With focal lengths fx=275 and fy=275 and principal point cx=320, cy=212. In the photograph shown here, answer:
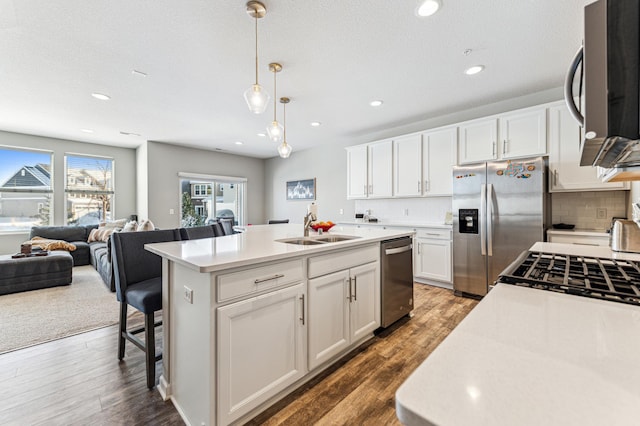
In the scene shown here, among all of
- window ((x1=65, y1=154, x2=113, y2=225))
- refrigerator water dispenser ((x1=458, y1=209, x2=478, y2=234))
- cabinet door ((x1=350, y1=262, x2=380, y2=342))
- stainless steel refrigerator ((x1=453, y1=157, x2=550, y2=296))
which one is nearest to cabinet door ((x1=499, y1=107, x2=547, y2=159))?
stainless steel refrigerator ((x1=453, y1=157, x2=550, y2=296))

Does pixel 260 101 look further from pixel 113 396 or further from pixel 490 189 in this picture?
pixel 490 189

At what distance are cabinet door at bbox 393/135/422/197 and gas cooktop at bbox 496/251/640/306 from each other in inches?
121

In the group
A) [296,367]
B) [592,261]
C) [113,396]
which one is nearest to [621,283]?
[592,261]

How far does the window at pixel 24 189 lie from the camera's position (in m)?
5.22

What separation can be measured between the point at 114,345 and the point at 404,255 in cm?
276

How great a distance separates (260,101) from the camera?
229 cm

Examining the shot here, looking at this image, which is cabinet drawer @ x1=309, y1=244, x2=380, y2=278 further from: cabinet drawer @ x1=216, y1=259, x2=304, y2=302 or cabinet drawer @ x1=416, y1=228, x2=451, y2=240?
cabinet drawer @ x1=416, y1=228, x2=451, y2=240

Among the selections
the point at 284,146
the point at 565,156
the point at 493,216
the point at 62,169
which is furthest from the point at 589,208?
the point at 62,169

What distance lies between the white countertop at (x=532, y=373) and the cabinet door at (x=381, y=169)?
160 inches

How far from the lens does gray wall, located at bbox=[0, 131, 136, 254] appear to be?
17.2 ft

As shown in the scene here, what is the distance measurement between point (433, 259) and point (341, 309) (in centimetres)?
240

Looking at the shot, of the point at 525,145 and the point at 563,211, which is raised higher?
the point at 525,145

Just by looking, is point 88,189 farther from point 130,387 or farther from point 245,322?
point 245,322

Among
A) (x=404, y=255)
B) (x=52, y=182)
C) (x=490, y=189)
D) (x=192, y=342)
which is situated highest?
(x=52, y=182)
